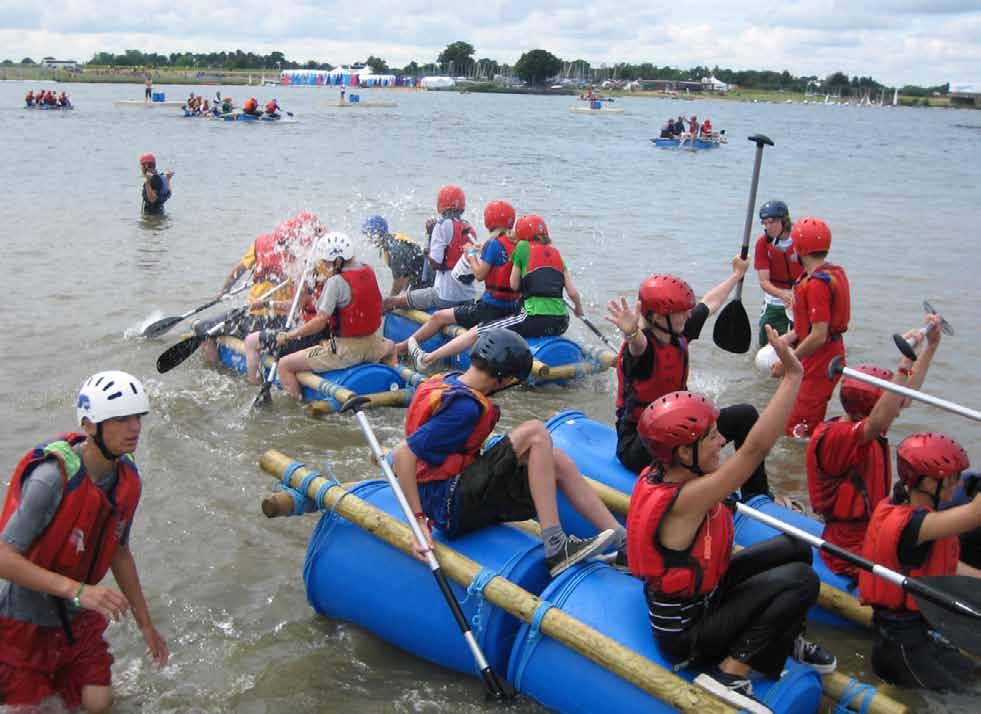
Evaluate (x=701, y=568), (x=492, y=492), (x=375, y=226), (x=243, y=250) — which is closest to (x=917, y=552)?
(x=701, y=568)

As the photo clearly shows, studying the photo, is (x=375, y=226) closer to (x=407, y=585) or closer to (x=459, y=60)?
(x=407, y=585)

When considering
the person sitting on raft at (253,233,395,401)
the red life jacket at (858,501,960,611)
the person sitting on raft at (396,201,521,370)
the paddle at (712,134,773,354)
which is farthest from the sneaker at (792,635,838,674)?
the person sitting on raft at (396,201,521,370)

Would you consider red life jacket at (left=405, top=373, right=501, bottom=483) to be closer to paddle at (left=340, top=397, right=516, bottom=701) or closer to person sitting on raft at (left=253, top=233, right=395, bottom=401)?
paddle at (left=340, top=397, right=516, bottom=701)

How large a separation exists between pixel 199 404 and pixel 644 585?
6.12 metres

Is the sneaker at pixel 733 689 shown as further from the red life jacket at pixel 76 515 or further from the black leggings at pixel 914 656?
the red life jacket at pixel 76 515

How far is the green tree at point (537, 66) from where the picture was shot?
14700 centimetres

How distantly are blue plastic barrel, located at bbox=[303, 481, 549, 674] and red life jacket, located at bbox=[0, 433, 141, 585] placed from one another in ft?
4.25

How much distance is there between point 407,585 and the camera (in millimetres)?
4992

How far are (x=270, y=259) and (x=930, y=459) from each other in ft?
23.8

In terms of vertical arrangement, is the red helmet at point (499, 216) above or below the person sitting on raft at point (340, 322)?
above

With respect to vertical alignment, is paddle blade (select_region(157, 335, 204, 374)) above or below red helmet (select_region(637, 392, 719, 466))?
below

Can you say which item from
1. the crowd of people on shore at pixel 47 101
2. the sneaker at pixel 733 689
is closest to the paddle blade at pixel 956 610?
the sneaker at pixel 733 689

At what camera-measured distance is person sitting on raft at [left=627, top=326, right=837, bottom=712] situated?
156 inches

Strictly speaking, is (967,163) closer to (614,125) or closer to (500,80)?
(614,125)
